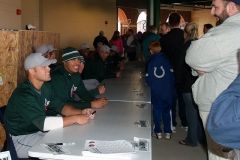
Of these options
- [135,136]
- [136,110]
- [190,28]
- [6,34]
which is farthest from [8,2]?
[135,136]

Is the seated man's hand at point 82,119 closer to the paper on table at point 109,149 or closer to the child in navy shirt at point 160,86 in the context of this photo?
the paper on table at point 109,149

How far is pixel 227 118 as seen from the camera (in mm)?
1021

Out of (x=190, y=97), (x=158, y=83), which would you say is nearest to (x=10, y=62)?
(x=158, y=83)

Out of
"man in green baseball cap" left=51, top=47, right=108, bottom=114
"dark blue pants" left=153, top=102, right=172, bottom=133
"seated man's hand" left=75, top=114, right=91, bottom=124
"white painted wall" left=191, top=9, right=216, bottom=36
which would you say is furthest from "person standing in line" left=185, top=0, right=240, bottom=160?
"white painted wall" left=191, top=9, right=216, bottom=36

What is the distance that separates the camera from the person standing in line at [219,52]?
189 cm

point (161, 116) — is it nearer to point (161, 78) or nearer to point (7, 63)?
point (161, 78)

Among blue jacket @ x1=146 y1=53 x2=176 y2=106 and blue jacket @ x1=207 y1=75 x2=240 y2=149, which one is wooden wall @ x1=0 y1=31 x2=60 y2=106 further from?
blue jacket @ x1=207 y1=75 x2=240 y2=149

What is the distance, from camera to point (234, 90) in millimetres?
1030

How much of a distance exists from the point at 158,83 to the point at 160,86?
51 millimetres

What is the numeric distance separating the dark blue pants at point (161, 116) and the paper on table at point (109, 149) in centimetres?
299

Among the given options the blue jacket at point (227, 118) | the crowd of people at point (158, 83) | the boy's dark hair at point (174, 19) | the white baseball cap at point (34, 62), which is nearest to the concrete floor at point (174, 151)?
the crowd of people at point (158, 83)

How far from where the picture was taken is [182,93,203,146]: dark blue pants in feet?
14.3

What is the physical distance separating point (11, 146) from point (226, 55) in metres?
1.54

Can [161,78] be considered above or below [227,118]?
below
